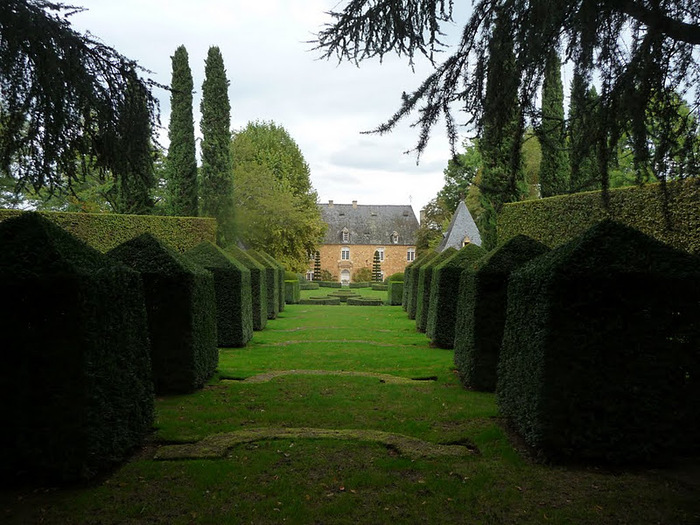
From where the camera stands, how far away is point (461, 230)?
39031 millimetres

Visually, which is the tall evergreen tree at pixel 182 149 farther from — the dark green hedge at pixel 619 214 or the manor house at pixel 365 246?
the manor house at pixel 365 246

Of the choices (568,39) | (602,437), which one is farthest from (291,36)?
(602,437)

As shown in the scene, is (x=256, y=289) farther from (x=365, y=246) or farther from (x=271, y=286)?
(x=365, y=246)

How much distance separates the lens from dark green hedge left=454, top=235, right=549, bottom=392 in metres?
7.71

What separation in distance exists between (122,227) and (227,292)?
10742mm

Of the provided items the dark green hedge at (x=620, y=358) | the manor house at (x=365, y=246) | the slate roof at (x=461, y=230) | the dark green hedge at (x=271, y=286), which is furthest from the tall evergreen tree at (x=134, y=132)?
the manor house at (x=365, y=246)

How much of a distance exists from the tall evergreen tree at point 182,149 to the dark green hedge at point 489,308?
20.3 m

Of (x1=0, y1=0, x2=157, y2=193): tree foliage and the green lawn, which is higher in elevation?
Answer: (x1=0, y1=0, x2=157, y2=193): tree foliage

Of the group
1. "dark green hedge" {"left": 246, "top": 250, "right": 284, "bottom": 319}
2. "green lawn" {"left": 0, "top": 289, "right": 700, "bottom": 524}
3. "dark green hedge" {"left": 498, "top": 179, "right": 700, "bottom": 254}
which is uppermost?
"dark green hedge" {"left": 498, "top": 179, "right": 700, "bottom": 254}

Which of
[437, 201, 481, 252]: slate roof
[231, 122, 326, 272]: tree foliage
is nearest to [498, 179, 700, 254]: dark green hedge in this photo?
[231, 122, 326, 272]: tree foliage

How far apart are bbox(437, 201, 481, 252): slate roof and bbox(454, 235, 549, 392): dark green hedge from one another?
30.5 m

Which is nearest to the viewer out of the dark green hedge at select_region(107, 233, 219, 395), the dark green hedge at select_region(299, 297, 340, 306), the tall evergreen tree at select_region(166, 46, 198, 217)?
the dark green hedge at select_region(107, 233, 219, 395)

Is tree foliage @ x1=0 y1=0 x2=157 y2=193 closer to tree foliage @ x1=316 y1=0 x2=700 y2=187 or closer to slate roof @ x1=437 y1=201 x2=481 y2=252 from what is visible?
tree foliage @ x1=316 y1=0 x2=700 y2=187

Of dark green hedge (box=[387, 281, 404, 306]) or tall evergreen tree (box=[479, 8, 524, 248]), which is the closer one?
tall evergreen tree (box=[479, 8, 524, 248])
